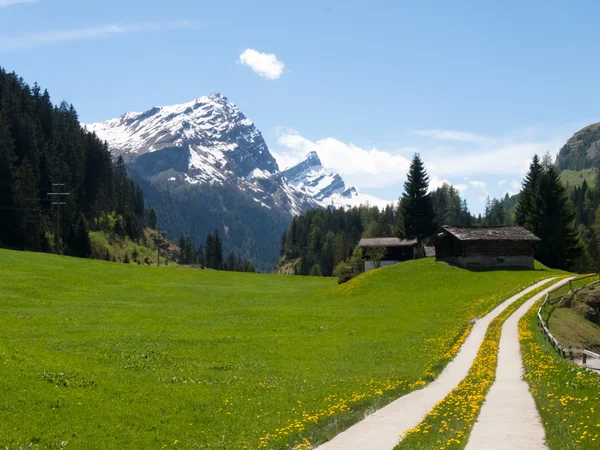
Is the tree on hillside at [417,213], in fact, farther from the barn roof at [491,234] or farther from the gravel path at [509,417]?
the gravel path at [509,417]

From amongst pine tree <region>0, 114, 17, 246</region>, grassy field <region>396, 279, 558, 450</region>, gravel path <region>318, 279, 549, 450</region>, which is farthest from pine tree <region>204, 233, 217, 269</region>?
grassy field <region>396, 279, 558, 450</region>

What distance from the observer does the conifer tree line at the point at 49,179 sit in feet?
373

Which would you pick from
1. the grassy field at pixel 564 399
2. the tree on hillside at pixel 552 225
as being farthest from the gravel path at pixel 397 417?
the tree on hillside at pixel 552 225

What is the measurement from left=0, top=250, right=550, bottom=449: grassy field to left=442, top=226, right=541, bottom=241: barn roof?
5953 mm

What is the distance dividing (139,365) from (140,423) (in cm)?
966

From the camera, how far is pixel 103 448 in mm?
15406

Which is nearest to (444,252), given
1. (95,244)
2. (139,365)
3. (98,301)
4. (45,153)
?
(98,301)

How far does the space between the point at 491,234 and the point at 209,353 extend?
180ft

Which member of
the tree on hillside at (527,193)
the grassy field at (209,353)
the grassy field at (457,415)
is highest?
the tree on hillside at (527,193)

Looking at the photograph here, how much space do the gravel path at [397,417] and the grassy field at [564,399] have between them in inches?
82.6

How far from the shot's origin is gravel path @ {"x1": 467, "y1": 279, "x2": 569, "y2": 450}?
559 inches

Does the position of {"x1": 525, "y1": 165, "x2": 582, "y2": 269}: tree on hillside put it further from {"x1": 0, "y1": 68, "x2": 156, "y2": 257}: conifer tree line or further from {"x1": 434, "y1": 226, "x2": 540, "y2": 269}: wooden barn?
{"x1": 0, "y1": 68, "x2": 156, "y2": 257}: conifer tree line

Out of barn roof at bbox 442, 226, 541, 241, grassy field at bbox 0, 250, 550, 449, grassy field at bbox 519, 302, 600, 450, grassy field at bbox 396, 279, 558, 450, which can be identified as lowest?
grassy field at bbox 0, 250, 550, 449

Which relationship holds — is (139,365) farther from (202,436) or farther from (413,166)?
(413,166)
